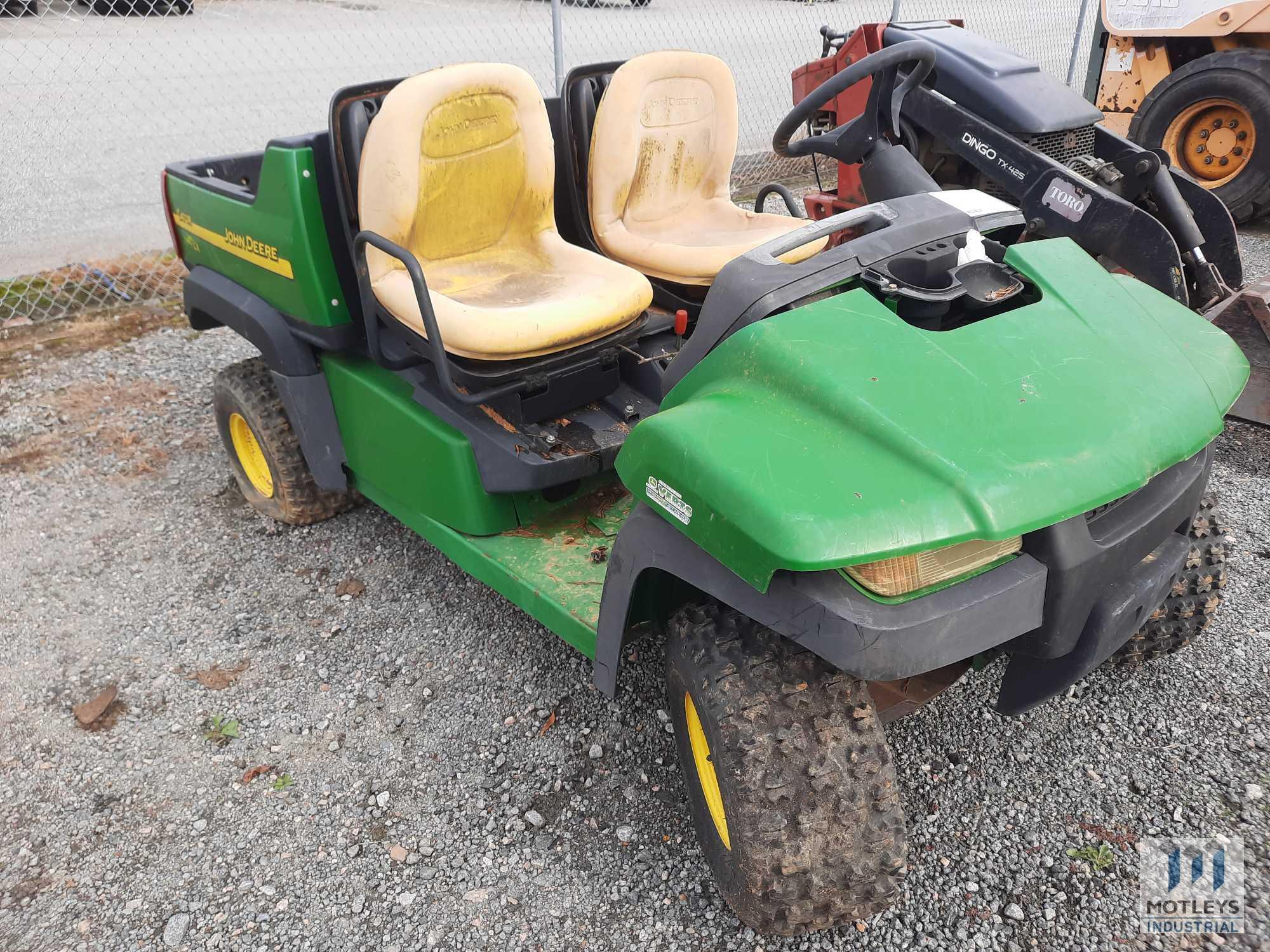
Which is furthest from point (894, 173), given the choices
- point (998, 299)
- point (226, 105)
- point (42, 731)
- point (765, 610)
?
point (226, 105)

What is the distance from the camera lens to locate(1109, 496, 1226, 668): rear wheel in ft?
7.27

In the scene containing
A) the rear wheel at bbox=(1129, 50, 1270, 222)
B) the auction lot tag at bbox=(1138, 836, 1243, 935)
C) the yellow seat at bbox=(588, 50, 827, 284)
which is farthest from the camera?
the rear wheel at bbox=(1129, 50, 1270, 222)

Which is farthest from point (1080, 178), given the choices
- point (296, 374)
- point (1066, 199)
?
point (296, 374)

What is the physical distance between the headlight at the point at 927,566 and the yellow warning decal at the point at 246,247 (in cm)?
191

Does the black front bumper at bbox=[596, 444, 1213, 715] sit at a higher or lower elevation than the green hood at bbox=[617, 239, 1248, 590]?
lower

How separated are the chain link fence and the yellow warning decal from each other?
7.62ft

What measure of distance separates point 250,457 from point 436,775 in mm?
1633

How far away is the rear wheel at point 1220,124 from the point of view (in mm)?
5219

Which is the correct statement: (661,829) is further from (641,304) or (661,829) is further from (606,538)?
(641,304)

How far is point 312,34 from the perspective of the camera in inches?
431

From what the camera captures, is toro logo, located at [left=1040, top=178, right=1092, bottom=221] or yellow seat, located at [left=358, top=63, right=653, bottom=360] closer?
yellow seat, located at [left=358, top=63, right=653, bottom=360]

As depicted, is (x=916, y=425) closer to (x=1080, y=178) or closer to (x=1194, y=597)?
(x=1194, y=597)

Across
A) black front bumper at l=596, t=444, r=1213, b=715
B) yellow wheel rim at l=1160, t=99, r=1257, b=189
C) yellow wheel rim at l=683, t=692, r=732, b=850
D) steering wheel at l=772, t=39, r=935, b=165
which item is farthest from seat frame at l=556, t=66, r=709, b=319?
yellow wheel rim at l=1160, t=99, r=1257, b=189

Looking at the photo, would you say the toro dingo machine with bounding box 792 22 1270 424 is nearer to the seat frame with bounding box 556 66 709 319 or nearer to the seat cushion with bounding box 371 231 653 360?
the seat frame with bounding box 556 66 709 319
